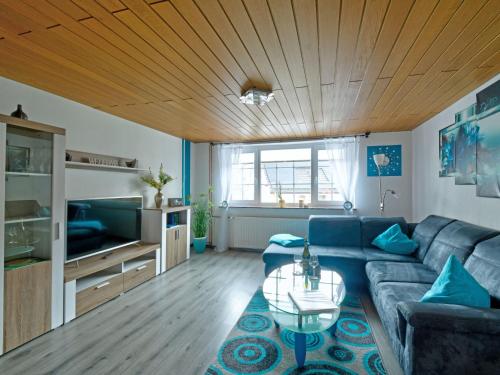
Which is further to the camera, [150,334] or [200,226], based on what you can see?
[200,226]

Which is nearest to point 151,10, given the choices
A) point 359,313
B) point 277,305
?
point 277,305

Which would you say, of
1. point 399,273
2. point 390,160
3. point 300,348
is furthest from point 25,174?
point 390,160

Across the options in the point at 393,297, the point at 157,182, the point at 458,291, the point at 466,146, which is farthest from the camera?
the point at 157,182

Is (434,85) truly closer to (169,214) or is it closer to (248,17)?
(248,17)

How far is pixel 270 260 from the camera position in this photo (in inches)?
125

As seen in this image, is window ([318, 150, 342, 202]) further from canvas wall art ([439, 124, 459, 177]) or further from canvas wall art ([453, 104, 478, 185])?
canvas wall art ([453, 104, 478, 185])

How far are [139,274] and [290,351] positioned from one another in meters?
2.13

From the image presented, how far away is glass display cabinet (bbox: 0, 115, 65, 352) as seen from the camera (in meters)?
1.92

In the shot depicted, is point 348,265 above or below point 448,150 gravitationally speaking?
below

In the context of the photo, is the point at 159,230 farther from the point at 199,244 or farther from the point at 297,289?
the point at 297,289

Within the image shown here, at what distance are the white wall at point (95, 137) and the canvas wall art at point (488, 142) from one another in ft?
13.0

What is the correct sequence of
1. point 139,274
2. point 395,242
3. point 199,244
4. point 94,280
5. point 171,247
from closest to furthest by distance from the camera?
point 94,280 → point 395,242 → point 139,274 → point 171,247 → point 199,244

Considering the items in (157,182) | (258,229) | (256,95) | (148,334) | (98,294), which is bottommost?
(148,334)

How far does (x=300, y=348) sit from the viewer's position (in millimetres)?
1708
